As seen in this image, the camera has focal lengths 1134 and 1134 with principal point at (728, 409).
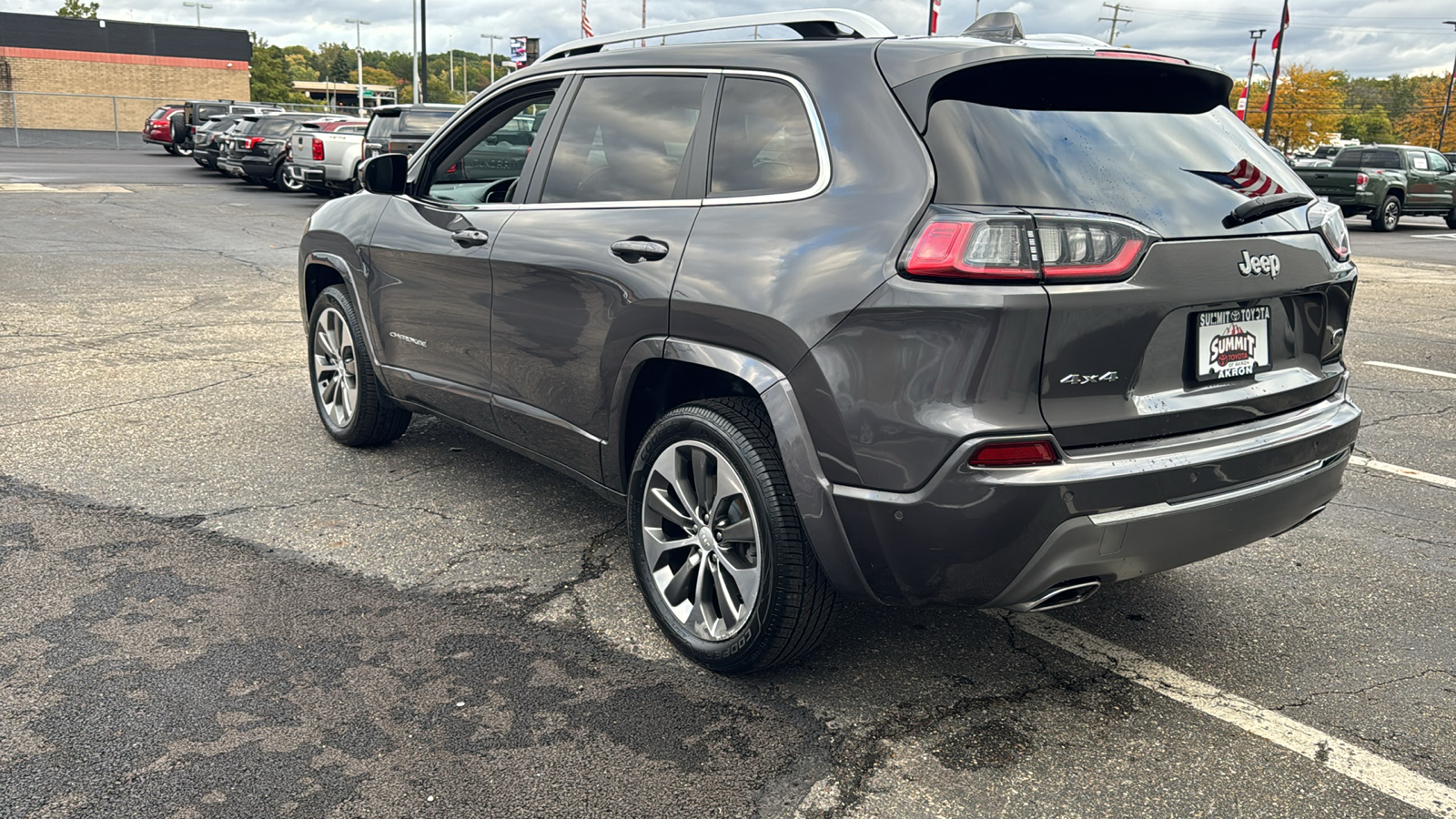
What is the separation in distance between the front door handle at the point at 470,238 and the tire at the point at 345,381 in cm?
113

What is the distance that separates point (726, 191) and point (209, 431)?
367 cm

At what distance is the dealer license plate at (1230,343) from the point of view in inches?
112

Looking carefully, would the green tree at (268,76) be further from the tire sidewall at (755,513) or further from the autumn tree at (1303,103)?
the tire sidewall at (755,513)

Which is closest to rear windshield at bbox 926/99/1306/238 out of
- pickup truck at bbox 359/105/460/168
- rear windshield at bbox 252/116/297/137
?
pickup truck at bbox 359/105/460/168

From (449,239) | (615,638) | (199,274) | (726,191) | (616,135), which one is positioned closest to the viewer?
(726,191)

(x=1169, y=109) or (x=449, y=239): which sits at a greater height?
(x=1169, y=109)

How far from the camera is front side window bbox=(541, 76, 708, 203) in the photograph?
351 centimetres

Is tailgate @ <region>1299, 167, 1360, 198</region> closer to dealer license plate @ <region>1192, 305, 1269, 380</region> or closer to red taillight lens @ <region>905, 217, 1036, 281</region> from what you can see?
dealer license plate @ <region>1192, 305, 1269, 380</region>

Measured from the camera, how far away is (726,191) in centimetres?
326

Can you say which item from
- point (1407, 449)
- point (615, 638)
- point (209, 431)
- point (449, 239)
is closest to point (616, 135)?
point (449, 239)

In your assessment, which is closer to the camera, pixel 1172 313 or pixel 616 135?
pixel 1172 313

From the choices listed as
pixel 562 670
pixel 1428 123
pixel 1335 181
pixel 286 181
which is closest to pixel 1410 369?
pixel 562 670

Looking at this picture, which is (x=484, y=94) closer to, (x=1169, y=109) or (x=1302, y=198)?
(x=1169, y=109)

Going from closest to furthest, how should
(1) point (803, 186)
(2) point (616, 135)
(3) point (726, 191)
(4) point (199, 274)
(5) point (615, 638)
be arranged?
(1) point (803, 186), (3) point (726, 191), (5) point (615, 638), (2) point (616, 135), (4) point (199, 274)
